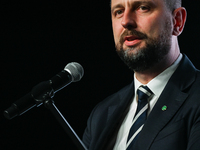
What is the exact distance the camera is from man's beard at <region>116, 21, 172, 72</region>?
7.06 feet

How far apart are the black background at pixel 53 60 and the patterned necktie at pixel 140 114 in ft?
4.38

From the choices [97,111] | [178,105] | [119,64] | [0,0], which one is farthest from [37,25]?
[178,105]

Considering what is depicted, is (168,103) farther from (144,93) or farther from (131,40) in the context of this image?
(131,40)

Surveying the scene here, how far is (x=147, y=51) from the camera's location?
2.15m

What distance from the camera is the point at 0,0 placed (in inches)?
142

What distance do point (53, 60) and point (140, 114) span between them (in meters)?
1.87

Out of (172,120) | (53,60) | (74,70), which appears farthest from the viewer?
(53,60)

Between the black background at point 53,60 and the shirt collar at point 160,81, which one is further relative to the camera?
the black background at point 53,60

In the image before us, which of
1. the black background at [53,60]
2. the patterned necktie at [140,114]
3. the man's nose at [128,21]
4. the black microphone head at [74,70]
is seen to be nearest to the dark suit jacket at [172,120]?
the patterned necktie at [140,114]

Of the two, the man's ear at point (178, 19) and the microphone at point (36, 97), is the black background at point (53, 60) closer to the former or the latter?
the man's ear at point (178, 19)

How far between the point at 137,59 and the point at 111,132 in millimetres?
690

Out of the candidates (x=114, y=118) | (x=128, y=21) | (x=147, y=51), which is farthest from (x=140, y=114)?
(x=128, y=21)

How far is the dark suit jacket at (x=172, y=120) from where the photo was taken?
1.84m

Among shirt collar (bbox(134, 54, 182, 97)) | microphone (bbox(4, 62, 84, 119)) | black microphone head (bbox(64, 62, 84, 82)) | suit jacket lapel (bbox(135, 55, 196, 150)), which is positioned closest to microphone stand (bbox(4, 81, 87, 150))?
microphone (bbox(4, 62, 84, 119))
